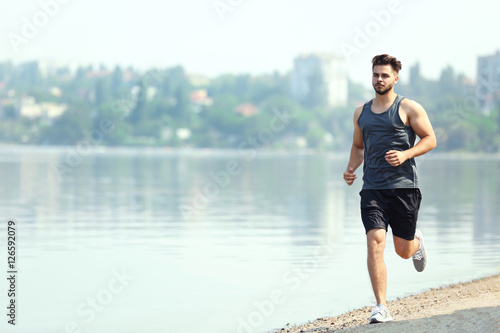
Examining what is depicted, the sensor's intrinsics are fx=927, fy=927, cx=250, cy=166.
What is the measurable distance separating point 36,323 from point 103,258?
3.84m

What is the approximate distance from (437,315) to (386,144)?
124cm

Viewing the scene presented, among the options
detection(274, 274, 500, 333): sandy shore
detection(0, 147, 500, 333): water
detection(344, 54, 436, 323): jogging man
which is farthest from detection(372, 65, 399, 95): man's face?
detection(0, 147, 500, 333): water

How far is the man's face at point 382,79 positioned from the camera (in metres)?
6.46

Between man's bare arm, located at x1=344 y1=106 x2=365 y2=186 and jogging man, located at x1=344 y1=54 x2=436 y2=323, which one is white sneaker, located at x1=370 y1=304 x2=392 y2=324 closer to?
jogging man, located at x1=344 y1=54 x2=436 y2=323

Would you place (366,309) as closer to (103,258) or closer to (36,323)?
(36,323)

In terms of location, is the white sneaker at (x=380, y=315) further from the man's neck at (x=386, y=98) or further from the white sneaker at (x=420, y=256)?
the man's neck at (x=386, y=98)

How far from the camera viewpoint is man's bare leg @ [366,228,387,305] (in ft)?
21.1

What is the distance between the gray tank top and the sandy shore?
0.94m

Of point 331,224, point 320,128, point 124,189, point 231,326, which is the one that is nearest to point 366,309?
point 231,326

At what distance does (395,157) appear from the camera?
630cm

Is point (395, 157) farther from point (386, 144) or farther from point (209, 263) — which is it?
point (209, 263)

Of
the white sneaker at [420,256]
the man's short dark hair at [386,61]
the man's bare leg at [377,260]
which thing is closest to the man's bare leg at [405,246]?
the white sneaker at [420,256]

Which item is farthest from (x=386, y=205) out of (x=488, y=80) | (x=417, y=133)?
(x=488, y=80)

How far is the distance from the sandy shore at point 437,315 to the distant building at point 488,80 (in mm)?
168429
